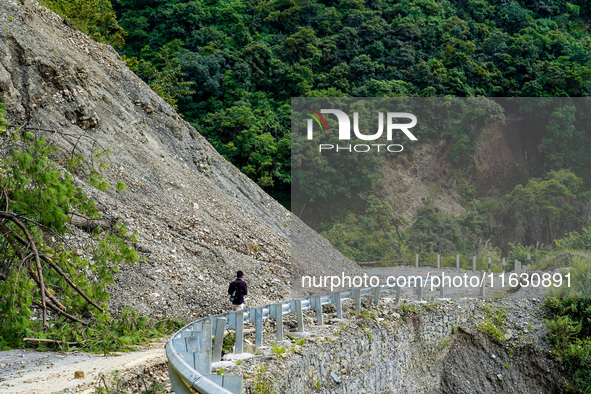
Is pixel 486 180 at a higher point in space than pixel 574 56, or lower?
lower

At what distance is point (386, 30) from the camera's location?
1845 inches

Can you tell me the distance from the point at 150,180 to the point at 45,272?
7.15 meters

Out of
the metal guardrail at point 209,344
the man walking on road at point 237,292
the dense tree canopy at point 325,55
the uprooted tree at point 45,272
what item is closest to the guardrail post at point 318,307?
the metal guardrail at point 209,344

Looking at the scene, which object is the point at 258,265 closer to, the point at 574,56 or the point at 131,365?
the point at 131,365

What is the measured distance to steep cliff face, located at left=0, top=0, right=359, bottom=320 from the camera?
Answer: 12.7m

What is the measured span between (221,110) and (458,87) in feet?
63.3

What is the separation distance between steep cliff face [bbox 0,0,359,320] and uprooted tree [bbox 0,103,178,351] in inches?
60.9

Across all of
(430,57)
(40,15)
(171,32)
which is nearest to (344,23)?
(430,57)

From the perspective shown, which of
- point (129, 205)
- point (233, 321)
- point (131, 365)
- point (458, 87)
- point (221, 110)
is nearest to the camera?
point (131, 365)

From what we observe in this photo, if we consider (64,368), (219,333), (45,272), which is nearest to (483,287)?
(219,333)

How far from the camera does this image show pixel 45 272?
9.49 meters

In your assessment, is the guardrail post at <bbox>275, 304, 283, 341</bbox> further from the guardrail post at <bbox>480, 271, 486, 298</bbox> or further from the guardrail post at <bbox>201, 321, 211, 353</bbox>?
the guardrail post at <bbox>480, 271, 486, 298</bbox>

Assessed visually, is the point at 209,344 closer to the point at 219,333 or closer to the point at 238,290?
the point at 219,333

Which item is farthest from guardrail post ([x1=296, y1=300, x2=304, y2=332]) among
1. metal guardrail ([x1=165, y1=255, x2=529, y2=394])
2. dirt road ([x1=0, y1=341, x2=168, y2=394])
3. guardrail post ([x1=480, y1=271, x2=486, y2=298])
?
guardrail post ([x1=480, y1=271, x2=486, y2=298])
